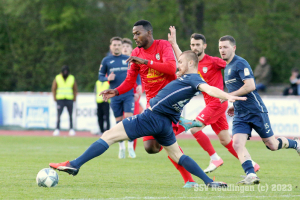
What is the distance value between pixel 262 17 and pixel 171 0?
5975 mm

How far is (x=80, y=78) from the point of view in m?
30.7

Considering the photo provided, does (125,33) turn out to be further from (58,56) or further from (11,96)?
(11,96)

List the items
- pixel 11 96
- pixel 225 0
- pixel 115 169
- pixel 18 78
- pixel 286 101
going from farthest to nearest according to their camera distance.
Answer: pixel 225 0
pixel 18 78
pixel 11 96
pixel 286 101
pixel 115 169

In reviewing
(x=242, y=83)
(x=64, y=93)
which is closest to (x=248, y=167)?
(x=242, y=83)

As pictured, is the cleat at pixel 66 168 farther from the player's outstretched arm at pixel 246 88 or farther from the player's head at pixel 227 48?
the player's head at pixel 227 48

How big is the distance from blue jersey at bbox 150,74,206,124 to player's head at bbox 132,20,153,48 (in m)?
1.15

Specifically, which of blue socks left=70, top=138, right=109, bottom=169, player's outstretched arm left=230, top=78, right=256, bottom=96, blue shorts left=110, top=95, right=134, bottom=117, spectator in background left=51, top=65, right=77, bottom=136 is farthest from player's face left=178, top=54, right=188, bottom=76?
spectator in background left=51, top=65, right=77, bottom=136

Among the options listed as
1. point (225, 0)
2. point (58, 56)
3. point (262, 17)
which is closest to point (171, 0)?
point (225, 0)

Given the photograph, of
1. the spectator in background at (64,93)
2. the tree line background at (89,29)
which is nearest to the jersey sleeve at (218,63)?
the spectator in background at (64,93)

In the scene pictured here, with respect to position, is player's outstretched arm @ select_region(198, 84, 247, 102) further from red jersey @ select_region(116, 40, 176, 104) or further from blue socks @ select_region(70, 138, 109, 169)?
blue socks @ select_region(70, 138, 109, 169)

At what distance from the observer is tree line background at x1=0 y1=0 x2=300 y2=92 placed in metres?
27.8

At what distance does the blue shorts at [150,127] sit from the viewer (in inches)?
246

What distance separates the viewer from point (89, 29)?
32531 mm

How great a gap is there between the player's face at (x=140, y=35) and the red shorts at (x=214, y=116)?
193 centimetres
